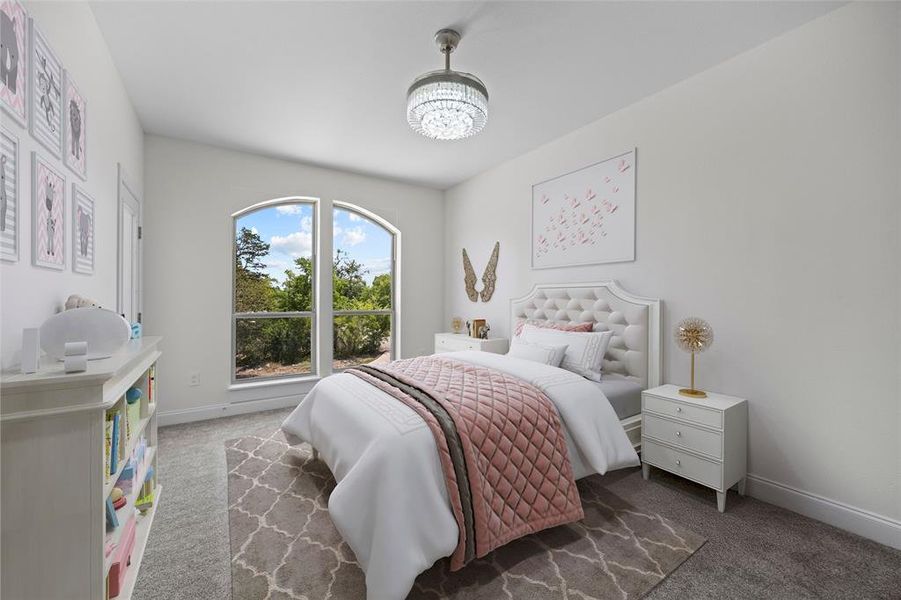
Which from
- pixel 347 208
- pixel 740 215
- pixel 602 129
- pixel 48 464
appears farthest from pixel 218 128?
pixel 740 215

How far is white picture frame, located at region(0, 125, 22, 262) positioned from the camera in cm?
119

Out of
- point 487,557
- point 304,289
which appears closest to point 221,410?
point 304,289

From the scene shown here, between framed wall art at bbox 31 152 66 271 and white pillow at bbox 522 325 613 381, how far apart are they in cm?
287

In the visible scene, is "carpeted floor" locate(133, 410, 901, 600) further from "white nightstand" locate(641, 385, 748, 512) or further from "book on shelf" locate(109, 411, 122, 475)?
"book on shelf" locate(109, 411, 122, 475)

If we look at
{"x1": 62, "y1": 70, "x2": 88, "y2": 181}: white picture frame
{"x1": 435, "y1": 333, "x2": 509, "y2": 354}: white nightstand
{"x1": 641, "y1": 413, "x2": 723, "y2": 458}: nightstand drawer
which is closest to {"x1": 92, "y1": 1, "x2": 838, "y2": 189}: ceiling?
{"x1": 62, "y1": 70, "x2": 88, "y2": 181}: white picture frame

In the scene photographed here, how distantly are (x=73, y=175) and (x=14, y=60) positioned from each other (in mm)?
597

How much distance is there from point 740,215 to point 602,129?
51.3 inches

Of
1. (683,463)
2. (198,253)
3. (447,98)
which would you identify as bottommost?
(683,463)

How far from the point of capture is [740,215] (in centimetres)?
239

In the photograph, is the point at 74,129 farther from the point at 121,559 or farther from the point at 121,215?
the point at 121,559

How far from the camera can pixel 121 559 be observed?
4.98 ft

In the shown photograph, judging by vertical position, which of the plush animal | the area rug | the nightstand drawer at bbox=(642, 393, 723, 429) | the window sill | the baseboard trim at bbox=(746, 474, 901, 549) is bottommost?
the area rug

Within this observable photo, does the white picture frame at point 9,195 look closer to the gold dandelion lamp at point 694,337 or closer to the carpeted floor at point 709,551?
the carpeted floor at point 709,551

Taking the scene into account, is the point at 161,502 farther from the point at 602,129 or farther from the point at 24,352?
the point at 602,129
